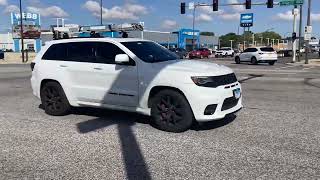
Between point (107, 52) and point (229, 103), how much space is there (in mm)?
2608

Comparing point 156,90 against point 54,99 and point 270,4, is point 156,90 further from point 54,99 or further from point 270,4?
point 270,4

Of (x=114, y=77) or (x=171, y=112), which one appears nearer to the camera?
(x=171, y=112)

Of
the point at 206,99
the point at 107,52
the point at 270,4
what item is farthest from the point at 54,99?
the point at 270,4

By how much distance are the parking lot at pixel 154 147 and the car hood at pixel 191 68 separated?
1052 millimetres

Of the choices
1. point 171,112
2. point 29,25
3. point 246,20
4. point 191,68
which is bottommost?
point 171,112

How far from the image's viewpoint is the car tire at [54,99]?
8.80 m

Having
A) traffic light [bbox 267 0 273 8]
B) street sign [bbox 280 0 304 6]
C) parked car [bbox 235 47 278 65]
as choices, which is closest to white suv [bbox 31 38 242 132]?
parked car [bbox 235 47 278 65]

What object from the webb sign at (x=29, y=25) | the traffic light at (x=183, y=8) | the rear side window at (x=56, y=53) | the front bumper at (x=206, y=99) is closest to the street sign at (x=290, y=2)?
the traffic light at (x=183, y=8)

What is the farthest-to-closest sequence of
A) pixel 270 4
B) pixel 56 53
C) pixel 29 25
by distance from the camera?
pixel 29 25 → pixel 270 4 → pixel 56 53

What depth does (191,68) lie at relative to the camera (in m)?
7.12

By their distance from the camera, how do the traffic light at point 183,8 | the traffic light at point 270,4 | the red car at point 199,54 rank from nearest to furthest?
the traffic light at point 270,4
the traffic light at point 183,8
the red car at point 199,54

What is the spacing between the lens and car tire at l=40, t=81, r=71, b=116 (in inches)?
346

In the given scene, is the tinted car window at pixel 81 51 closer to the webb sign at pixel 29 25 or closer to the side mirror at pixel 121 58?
the side mirror at pixel 121 58

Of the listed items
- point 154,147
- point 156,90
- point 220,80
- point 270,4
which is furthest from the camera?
point 270,4
